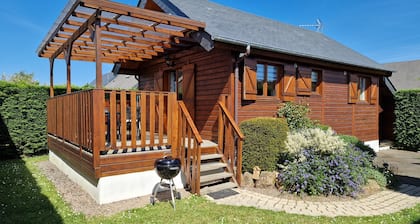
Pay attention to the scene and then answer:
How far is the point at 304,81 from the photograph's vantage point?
26.0ft

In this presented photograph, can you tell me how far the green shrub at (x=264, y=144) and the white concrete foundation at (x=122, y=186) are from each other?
1.60 m

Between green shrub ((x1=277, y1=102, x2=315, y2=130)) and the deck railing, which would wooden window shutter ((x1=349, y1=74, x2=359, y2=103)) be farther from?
the deck railing

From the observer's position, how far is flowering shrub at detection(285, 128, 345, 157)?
5289 millimetres

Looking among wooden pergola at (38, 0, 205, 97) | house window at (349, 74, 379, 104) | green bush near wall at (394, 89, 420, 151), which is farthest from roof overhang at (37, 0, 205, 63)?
green bush near wall at (394, 89, 420, 151)

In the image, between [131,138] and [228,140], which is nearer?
[131,138]

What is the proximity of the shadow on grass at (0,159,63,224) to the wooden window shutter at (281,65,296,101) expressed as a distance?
6.06 meters

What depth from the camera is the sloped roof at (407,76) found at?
641 inches

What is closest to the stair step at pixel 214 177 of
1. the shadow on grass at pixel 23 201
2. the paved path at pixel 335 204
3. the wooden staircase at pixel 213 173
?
the wooden staircase at pixel 213 173

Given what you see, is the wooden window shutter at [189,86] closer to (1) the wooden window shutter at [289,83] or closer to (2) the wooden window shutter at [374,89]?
(1) the wooden window shutter at [289,83]

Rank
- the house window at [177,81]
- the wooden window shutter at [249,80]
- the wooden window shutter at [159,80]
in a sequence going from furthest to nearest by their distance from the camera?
the wooden window shutter at [159,80], the house window at [177,81], the wooden window shutter at [249,80]

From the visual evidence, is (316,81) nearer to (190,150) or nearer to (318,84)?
(318,84)

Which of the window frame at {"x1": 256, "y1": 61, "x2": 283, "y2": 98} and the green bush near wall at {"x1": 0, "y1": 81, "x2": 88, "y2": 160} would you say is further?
the green bush near wall at {"x1": 0, "y1": 81, "x2": 88, "y2": 160}

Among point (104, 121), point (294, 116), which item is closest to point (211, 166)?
point (104, 121)

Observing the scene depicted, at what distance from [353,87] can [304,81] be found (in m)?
3.01
